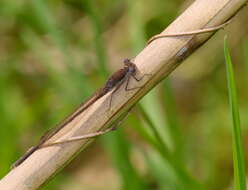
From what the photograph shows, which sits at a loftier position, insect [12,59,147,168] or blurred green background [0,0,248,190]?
blurred green background [0,0,248,190]

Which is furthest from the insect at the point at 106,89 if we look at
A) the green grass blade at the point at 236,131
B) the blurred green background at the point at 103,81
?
the blurred green background at the point at 103,81

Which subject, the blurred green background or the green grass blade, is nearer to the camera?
the green grass blade

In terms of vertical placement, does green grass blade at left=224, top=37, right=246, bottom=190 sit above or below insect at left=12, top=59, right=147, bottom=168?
below

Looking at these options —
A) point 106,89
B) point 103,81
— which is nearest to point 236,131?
point 106,89

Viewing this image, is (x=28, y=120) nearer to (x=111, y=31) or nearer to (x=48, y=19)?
(x=111, y=31)

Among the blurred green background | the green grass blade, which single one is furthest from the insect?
the blurred green background

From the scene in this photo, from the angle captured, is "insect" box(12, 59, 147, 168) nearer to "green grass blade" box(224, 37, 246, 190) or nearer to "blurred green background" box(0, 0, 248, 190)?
"green grass blade" box(224, 37, 246, 190)

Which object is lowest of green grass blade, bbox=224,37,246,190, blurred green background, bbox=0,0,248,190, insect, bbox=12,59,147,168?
green grass blade, bbox=224,37,246,190
